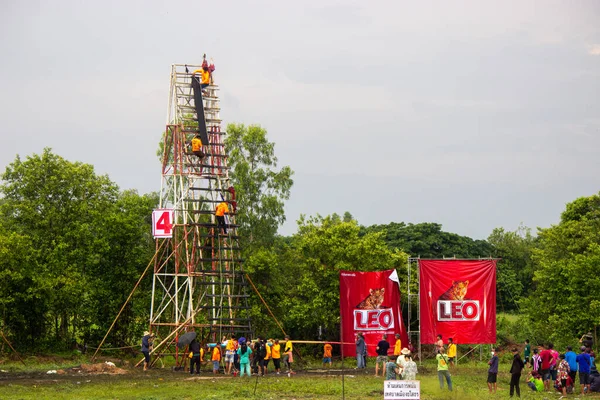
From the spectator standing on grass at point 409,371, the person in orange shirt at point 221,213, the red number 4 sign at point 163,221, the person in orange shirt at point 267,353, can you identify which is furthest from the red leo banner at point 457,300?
the spectator standing on grass at point 409,371

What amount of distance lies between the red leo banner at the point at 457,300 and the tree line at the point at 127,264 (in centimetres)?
864

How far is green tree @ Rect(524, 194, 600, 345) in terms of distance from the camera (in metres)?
52.1

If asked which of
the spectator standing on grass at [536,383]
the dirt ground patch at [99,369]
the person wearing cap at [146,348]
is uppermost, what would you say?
the person wearing cap at [146,348]

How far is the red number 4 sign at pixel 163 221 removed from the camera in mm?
44719

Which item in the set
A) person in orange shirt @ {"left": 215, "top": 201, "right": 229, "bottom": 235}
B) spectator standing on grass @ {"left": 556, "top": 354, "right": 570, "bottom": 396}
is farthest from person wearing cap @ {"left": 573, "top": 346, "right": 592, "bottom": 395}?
person in orange shirt @ {"left": 215, "top": 201, "right": 229, "bottom": 235}

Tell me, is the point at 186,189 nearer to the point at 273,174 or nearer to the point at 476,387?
the point at 273,174

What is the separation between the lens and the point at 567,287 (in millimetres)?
53250

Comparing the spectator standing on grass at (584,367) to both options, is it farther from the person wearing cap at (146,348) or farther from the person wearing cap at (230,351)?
the person wearing cap at (146,348)

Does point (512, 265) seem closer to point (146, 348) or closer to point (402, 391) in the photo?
point (146, 348)

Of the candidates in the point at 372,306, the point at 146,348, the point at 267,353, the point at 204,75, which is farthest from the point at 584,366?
the point at 204,75

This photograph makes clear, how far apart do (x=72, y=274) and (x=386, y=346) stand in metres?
20.7

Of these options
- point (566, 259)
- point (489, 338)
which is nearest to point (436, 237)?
point (566, 259)

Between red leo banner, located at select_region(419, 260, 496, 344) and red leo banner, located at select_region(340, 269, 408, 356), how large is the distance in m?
1.61

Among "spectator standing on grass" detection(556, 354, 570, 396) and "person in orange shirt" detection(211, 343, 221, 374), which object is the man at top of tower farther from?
"spectator standing on grass" detection(556, 354, 570, 396)
